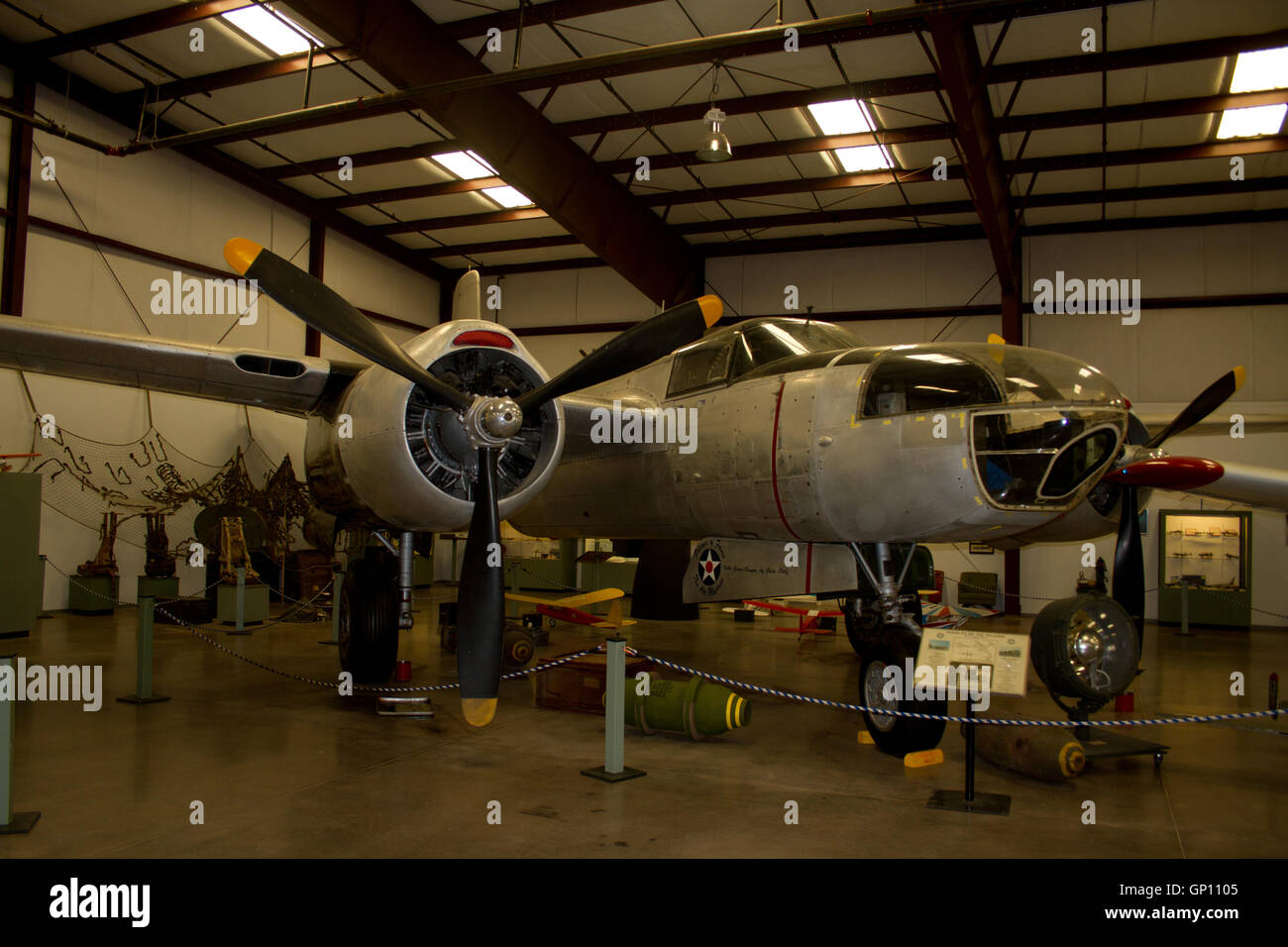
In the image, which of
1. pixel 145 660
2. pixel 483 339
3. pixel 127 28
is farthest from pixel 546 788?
pixel 127 28

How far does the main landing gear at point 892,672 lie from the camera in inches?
244

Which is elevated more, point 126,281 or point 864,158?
point 864,158

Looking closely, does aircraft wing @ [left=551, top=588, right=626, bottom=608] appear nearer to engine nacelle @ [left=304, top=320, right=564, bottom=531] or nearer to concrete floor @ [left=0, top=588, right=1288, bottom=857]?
concrete floor @ [left=0, top=588, right=1288, bottom=857]

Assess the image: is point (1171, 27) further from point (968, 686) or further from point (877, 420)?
point (968, 686)

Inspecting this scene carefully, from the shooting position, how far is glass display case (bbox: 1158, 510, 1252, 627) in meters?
16.3

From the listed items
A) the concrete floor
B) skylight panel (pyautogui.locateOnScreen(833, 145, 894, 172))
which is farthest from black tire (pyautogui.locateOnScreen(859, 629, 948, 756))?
skylight panel (pyautogui.locateOnScreen(833, 145, 894, 172))

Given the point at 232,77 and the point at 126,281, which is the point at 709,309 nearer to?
the point at 232,77

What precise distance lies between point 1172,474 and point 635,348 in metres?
4.75

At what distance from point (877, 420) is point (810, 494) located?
0.79 meters

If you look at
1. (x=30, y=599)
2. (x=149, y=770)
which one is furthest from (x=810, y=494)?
(x=30, y=599)

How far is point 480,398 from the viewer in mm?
6281

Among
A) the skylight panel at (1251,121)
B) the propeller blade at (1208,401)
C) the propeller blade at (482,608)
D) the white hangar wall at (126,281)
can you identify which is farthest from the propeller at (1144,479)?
the white hangar wall at (126,281)

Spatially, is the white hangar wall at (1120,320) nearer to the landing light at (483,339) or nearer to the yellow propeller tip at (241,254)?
the landing light at (483,339)

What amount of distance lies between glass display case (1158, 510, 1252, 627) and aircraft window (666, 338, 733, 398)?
1259 cm
